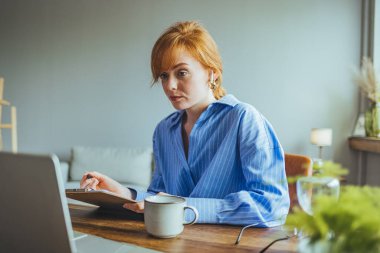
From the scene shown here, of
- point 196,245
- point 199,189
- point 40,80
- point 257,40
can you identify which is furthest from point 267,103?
point 196,245

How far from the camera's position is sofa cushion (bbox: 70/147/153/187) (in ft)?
11.6

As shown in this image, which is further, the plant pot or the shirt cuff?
the plant pot

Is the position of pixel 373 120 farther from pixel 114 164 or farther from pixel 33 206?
pixel 33 206

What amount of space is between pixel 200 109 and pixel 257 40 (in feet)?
9.01

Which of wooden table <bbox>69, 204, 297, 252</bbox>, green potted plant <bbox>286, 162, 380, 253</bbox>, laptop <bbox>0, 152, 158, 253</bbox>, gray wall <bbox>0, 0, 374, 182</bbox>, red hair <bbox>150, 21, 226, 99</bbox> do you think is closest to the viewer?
green potted plant <bbox>286, 162, 380, 253</bbox>

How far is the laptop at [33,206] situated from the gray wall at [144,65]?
132 inches

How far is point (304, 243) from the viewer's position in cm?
45

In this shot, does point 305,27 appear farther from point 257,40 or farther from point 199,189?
point 199,189

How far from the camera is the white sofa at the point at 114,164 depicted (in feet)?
11.6

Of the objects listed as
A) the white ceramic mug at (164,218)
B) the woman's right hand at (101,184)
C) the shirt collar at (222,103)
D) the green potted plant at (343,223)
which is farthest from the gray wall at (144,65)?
the green potted plant at (343,223)

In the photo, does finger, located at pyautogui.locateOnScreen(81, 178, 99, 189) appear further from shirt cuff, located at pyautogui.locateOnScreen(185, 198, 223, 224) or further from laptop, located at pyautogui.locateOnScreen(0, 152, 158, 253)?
laptop, located at pyautogui.locateOnScreen(0, 152, 158, 253)

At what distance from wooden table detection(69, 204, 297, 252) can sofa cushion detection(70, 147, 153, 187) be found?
8.13 feet

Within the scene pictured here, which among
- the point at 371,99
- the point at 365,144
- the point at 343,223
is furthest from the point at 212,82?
the point at 371,99

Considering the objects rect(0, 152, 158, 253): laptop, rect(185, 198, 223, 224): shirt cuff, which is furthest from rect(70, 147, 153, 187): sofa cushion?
rect(0, 152, 158, 253): laptop
